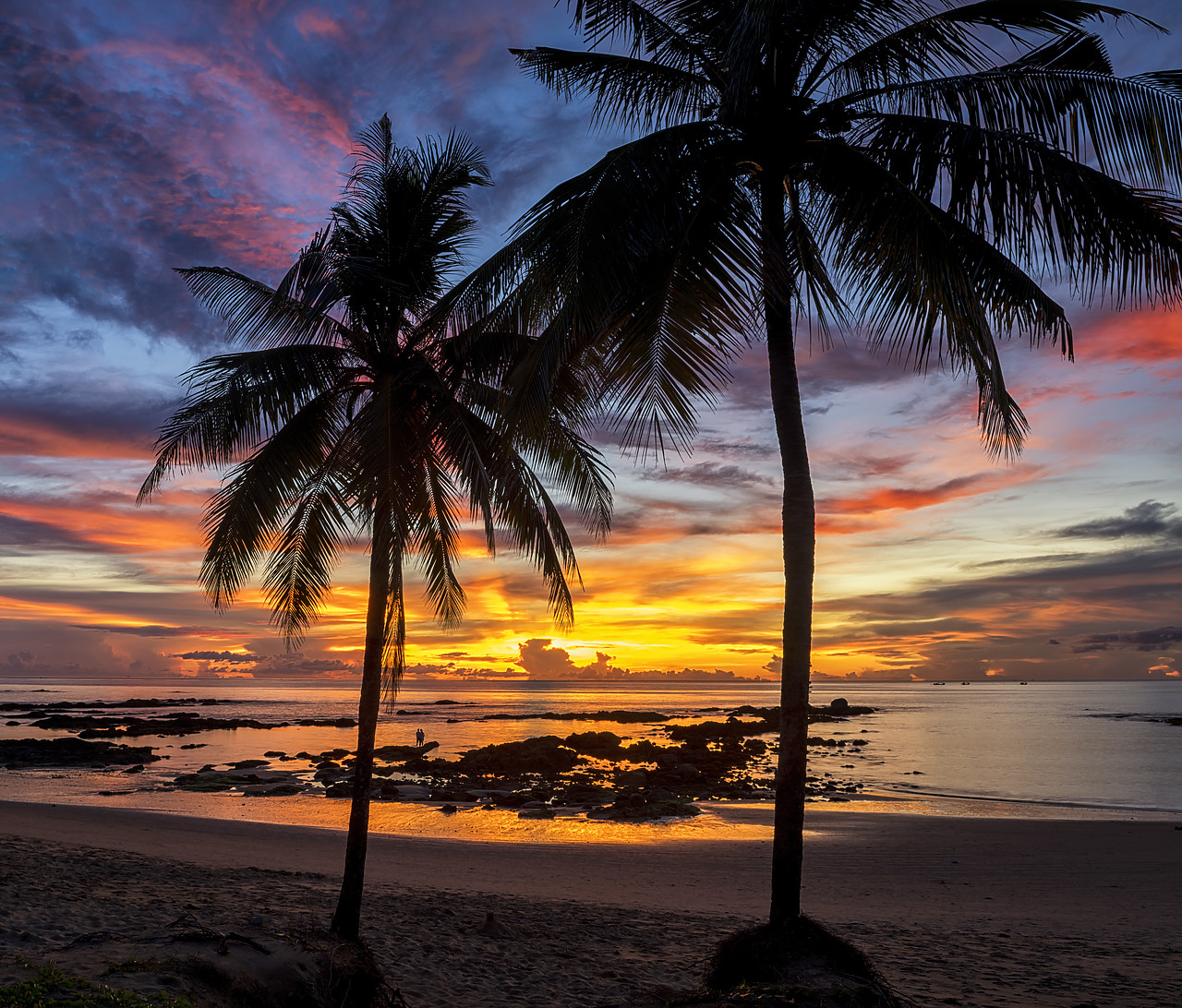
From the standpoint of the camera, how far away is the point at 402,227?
9.57 metres

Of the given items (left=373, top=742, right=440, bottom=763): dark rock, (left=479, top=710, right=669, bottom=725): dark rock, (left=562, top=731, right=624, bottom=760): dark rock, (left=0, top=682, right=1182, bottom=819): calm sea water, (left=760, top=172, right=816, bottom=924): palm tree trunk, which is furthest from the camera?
(left=479, top=710, right=669, bottom=725): dark rock

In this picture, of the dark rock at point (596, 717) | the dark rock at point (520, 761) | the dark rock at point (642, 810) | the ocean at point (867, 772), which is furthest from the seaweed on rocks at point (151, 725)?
the dark rock at point (642, 810)

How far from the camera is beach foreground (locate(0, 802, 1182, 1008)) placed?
8.29m

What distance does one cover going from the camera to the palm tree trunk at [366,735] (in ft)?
26.7

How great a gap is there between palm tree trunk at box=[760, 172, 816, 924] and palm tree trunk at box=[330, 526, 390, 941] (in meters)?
4.23

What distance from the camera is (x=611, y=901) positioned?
12578mm

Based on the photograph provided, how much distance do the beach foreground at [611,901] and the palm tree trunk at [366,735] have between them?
2.86 ft

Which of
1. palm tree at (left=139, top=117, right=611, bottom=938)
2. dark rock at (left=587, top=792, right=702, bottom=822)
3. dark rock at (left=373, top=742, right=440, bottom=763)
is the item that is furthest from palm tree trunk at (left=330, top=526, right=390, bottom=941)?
dark rock at (left=373, top=742, right=440, bottom=763)

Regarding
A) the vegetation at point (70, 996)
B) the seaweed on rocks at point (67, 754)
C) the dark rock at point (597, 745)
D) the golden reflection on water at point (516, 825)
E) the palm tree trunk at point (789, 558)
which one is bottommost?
the seaweed on rocks at point (67, 754)

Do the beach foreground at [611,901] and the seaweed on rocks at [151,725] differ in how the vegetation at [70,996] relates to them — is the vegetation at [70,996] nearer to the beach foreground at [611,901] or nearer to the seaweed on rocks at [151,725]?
the beach foreground at [611,901]

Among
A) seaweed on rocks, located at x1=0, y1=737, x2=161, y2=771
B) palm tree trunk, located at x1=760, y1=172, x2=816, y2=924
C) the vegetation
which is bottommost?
seaweed on rocks, located at x1=0, y1=737, x2=161, y2=771

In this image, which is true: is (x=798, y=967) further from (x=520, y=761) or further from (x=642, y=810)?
(x=520, y=761)

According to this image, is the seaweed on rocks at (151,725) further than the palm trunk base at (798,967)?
Yes

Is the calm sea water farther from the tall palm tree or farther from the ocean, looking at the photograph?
the tall palm tree
